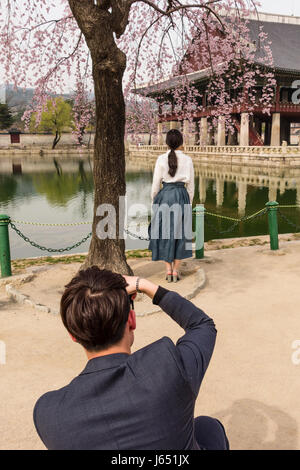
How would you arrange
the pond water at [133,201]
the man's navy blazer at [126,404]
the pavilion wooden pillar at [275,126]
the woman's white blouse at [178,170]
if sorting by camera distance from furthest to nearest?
the pavilion wooden pillar at [275,126] < the pond water at [133,201] < the woman's white blouse at [178,170] < the man's navy blazer at [126,404]

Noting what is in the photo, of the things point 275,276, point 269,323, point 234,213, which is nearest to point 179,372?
point 269,323

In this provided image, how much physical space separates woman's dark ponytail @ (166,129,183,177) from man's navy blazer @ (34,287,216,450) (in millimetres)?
4103

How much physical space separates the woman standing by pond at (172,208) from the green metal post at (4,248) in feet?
7.12

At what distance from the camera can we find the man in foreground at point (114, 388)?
45.1 inches

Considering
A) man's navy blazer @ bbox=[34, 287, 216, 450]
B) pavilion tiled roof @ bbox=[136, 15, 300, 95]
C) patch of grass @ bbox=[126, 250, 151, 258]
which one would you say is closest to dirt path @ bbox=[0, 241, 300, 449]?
man's navy blazer @ bbox=[34, 287, 216, 450]

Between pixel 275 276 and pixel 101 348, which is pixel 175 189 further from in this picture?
pixel 101 348

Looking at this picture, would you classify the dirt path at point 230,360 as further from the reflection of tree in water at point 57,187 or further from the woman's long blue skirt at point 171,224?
the reflection of tree in water at point 57,187

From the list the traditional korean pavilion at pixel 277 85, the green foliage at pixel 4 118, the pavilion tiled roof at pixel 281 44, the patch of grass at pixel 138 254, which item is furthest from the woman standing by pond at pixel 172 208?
the green foliage at pixel 4 118

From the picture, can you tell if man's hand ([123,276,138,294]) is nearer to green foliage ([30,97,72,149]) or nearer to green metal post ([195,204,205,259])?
green metal post ([195,204,205,259])

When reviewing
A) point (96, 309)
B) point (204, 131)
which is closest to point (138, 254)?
point (96, 309)

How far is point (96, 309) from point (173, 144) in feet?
13.6

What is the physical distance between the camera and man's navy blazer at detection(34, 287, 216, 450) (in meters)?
1.14

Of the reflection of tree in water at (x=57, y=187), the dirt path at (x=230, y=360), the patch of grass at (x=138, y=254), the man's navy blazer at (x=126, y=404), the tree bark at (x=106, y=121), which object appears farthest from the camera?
the reflection of tree in water at (x=57, y=187)
